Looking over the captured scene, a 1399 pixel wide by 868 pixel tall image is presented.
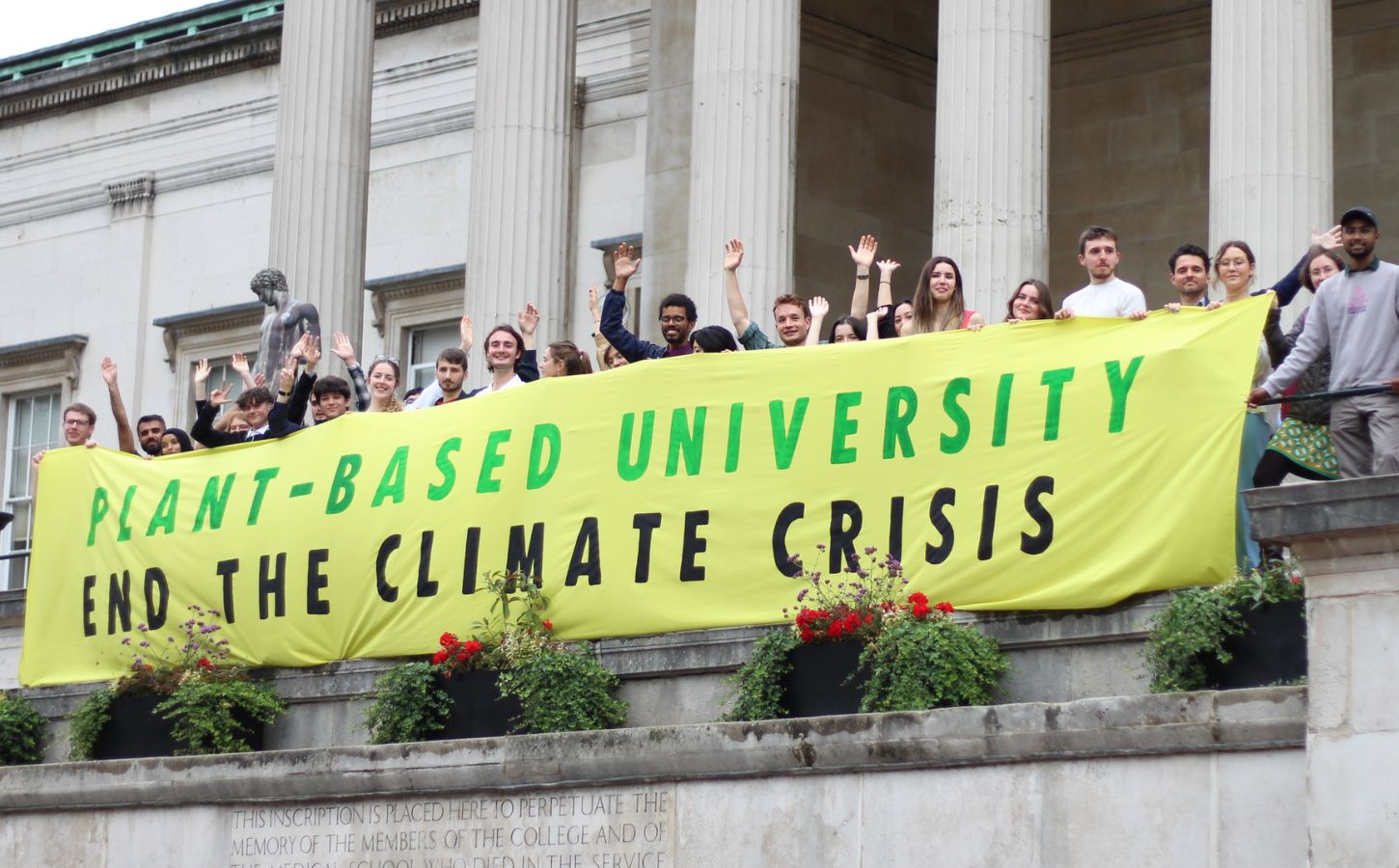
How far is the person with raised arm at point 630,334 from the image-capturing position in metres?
17.2

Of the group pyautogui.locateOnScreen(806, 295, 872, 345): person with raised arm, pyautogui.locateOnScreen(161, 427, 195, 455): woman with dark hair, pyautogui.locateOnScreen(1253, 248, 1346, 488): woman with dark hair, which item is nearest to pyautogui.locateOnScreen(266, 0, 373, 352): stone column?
pyautogui.locateOnScreen(161, 427, 195, 455): woman with dark hair

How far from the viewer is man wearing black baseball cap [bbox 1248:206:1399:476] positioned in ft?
43.1

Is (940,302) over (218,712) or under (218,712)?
over

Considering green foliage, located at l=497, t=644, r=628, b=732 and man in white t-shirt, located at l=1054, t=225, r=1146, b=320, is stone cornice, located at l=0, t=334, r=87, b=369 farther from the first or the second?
man in white t-shirt, located at l=1054, t=225, r=1146, b=320

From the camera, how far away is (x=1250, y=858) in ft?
41.2

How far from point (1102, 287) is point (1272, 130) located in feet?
18.9

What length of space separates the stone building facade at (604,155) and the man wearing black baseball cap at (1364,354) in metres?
7.75

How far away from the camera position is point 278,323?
24.9 m

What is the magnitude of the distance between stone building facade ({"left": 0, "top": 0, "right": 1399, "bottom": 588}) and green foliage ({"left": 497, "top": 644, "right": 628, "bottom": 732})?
21.5 ft

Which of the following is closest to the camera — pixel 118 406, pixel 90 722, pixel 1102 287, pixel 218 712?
pixel 1102 287

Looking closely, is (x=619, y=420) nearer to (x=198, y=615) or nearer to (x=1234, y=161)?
(x=198, y=615)

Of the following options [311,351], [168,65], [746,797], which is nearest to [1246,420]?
[746,797]

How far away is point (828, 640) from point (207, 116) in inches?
1045

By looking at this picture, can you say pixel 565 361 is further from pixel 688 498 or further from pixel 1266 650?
pixel 1266 650
